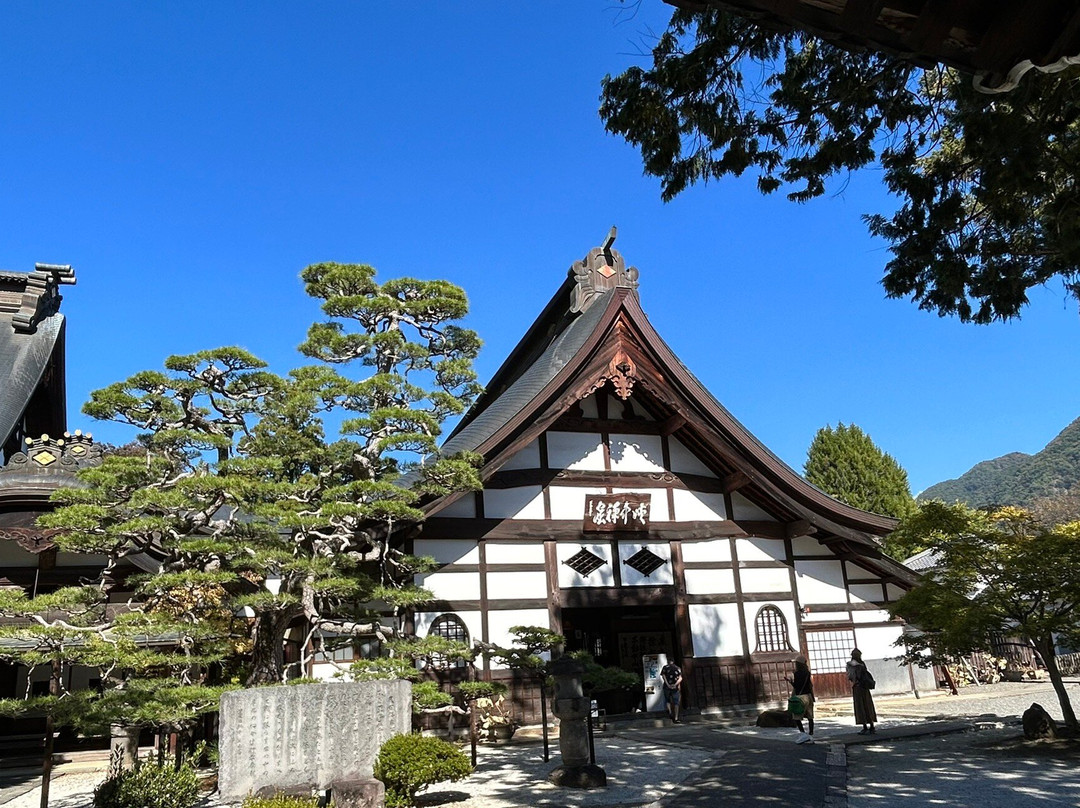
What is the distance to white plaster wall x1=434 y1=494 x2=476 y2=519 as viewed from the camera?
15.5 meters

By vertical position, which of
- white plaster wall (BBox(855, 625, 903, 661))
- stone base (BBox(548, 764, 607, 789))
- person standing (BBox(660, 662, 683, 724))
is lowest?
stone base (BBox(548, 764, 607, 789))

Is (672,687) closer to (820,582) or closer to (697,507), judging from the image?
(697,507)

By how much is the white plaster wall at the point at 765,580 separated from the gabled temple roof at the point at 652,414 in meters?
1.04

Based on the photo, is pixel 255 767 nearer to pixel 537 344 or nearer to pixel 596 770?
pixel 596 770

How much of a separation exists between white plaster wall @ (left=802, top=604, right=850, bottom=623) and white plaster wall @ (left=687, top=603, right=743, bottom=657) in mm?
1921

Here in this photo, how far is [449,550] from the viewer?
15.4m

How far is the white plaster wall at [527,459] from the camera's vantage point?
16484 millimetres

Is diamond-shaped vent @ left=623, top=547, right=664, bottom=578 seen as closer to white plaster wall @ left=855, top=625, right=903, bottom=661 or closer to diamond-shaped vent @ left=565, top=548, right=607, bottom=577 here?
diamond-shaped vent @ left=565, top=548, right=607, bottom=577

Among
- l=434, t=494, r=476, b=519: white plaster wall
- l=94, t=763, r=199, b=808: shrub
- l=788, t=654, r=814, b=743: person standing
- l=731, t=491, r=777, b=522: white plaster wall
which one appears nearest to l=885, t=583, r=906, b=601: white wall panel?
l=731, t=491, r=777, b=522: white plaster wall

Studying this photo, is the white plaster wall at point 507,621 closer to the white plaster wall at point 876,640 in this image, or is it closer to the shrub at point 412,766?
the shrub at point 412,766

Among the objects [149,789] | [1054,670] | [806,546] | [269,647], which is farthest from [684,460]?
[149,789]

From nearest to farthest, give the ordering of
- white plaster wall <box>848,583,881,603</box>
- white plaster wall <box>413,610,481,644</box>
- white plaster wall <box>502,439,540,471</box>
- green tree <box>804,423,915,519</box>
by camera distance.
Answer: white plaster wall <box>413,610,481,644</box>
white plaster wall <box>502,439,540,471</box>
white plaster wall <box>848,583,881,603</box>
green tree <box>804,423,915,519</box>

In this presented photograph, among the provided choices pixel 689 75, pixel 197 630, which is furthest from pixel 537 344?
pixel 689 75

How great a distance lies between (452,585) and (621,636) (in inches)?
196
